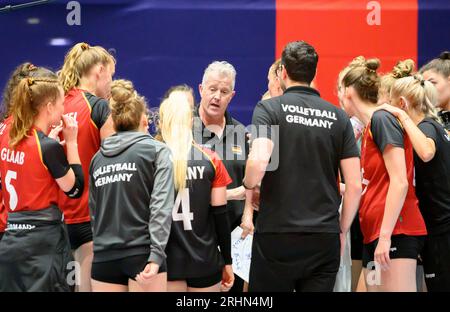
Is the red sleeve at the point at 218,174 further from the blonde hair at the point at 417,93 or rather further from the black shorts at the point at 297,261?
the blonde hair at the point at 417,93

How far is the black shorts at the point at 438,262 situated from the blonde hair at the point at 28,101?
92.6 inches

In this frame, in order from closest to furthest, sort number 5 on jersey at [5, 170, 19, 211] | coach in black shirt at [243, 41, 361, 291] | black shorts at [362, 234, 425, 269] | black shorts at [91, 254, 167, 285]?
black shorts at [91, 254, 167, 285] < coach in black shirt at [243, 41, 361, 291] < number 5 on jersey at [5, 170, 19, 211] < black shorts at [362, 234, 425, 269]

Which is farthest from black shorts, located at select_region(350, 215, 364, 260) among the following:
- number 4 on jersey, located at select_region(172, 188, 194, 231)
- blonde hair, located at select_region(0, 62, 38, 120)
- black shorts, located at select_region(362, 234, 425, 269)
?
blonde hair, located at select_region(0, 62, 38, 120)

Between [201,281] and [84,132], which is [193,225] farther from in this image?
[84,132]

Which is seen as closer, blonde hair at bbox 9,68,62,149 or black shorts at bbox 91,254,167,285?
black shorts at bbox 91,254,167,285

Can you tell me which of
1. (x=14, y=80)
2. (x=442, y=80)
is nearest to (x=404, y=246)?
(x=442, y=80)

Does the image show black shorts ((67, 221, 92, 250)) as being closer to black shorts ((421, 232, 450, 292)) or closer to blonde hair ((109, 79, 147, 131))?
blonde hair ((109, 79, 147, 131))

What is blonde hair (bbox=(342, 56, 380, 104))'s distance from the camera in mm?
4332

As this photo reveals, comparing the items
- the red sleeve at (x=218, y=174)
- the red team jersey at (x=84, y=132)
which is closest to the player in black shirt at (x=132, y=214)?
the red sleeve at (x=218, y=174)

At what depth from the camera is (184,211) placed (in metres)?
3.87

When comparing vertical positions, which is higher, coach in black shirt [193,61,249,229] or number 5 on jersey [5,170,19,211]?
coach in black shirt [193,61,249,229]

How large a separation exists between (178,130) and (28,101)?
84 centimetres

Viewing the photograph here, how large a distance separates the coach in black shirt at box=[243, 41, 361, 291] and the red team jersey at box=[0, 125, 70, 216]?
104 centimetres
